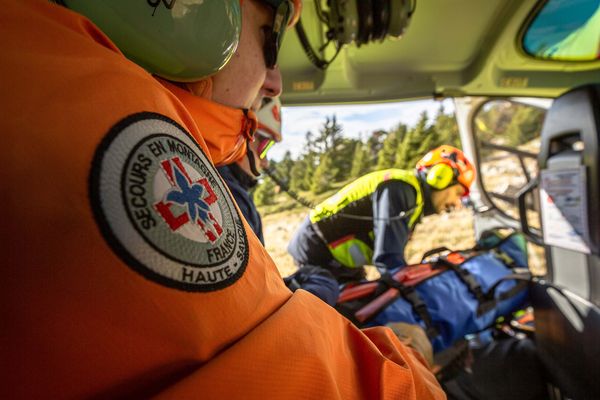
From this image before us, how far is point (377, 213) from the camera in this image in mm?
2760

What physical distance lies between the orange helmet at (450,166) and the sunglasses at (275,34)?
252 cm

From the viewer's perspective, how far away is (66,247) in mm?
227

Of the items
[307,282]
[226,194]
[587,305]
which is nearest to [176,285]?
[226,194]

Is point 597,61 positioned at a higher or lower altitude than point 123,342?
higher

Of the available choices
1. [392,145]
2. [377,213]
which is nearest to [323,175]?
[377,213]

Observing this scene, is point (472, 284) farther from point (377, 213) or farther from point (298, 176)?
point (298, 176)

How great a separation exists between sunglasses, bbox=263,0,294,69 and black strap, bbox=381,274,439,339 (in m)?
1.11

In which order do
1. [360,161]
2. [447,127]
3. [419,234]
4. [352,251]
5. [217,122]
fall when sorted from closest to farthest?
[217,122]
[352,251]
[447,127]
[360,161]
[419,234]

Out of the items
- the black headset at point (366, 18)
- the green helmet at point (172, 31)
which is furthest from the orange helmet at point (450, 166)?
the green helmet at point (172, 31)

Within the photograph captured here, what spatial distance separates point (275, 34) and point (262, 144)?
2.58ft

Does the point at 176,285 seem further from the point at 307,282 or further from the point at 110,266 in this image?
the point at 307,282

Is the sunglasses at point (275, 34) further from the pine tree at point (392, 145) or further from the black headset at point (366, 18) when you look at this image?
the pine tree at point (392, 145)

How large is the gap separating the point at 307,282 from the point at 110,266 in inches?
46.9

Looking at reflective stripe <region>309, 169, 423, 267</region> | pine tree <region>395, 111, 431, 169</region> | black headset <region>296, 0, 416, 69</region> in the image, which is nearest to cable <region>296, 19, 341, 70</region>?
black headset <region>296, 0, 416, 69</region>
